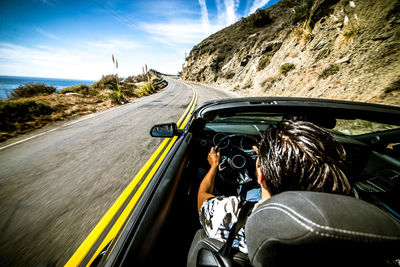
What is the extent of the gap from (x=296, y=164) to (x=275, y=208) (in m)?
0.29

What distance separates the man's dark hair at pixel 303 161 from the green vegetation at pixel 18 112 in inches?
343

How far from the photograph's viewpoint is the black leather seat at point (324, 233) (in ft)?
1.43

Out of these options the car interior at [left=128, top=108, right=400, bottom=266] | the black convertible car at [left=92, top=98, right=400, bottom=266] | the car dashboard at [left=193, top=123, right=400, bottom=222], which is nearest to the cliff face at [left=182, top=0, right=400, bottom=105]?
the car interior at [left=128, top=108, right=400, bottom=266]

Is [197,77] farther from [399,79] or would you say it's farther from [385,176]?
[385,176]

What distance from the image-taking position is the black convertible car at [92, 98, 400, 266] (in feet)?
1.50

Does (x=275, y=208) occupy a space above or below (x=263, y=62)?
below

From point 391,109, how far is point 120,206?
334cm

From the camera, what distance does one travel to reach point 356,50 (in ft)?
25.2

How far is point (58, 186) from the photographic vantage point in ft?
8.92

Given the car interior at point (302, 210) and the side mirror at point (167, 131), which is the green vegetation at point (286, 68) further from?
the side mirror at point (167, 131)

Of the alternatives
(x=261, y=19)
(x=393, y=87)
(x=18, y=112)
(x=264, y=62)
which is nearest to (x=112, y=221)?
(x=18, y=112)

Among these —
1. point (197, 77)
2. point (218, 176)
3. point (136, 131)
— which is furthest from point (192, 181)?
point (197, 77)

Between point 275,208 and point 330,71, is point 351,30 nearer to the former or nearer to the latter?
point 330,71

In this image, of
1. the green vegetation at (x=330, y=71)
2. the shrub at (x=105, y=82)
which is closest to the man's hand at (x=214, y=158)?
the green vegetation at (x=330, y=71)
